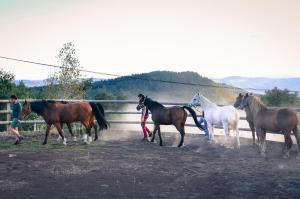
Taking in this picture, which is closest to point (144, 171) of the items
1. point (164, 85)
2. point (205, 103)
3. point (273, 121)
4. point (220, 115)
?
point (273, 121)

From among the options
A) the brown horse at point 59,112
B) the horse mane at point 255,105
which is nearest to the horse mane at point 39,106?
the brown horse at point 59,112

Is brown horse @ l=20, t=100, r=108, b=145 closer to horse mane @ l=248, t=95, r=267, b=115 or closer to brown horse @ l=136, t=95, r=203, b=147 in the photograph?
brown horse @ l=136, t=95, r=203, b=147

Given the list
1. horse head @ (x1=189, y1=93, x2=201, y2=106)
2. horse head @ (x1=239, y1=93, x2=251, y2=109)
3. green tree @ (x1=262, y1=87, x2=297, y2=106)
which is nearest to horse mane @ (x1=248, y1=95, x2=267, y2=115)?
horse head @ (x1=239, y1=93, x2=251, y2=109)

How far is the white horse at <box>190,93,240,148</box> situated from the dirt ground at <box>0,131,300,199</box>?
0.79 meters

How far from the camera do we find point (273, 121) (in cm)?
1137

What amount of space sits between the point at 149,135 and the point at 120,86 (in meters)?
120

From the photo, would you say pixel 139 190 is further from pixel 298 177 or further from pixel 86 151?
pixel 86 151

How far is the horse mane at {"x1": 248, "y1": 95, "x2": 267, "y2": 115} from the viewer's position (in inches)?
474

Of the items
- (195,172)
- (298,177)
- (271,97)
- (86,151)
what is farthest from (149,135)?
(271,97)

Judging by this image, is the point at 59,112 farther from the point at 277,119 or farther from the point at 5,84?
the point at 5,84

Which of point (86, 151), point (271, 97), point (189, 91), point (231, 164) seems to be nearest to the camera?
point (231, 164)

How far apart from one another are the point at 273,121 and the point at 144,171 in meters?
4.63

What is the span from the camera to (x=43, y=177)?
27.9 feet

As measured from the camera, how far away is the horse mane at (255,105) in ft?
39.5
